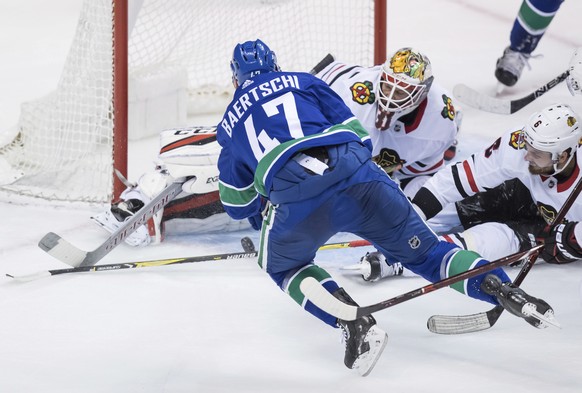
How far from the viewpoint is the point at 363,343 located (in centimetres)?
276

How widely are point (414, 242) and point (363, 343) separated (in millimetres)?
329

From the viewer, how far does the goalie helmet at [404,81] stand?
3.58 metres

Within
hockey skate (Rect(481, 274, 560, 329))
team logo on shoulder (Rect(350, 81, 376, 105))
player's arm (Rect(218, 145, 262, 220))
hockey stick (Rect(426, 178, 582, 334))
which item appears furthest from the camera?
team logo on shoulder (Rect(350, 81, 376, 105))

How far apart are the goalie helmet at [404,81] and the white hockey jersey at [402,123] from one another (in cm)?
12

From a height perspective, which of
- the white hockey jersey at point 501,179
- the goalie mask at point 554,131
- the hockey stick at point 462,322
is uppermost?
the goalie mask at point 554,131

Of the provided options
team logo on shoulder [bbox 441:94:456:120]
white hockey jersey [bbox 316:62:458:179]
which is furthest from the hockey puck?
team logo on shoulder [bbox 441:94:456:120]

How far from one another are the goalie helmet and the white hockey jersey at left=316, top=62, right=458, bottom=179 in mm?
122

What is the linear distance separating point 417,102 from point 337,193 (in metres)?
0.99

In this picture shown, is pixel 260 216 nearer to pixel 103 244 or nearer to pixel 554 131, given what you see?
pixel 103 244

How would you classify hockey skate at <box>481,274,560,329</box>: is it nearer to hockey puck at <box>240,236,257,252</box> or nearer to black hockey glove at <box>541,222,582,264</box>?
black hockey glove at <box>541,222,582,264</box>

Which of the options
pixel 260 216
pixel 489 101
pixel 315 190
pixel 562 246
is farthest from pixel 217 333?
pixel 489 101

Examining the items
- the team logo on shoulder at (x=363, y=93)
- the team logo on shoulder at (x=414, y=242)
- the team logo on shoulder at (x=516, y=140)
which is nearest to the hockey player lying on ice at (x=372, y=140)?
the team logo on shoulder at (x=363, y=93)

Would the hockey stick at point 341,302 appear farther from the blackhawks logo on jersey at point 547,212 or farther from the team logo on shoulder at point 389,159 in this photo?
the team logo on shoulder at point 389,159

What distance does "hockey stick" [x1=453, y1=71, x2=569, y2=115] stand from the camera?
492 centimetres
